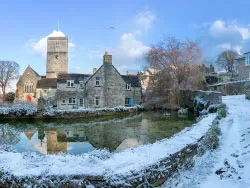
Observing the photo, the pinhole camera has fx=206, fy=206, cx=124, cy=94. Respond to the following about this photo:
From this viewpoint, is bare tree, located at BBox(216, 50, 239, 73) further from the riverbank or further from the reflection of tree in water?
the riverbank

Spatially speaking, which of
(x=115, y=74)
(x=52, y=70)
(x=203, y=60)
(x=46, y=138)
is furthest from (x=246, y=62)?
(x=52, y=70)

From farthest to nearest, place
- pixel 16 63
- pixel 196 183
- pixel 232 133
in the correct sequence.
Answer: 1. pixel 16 63
2. pixel 232 133
3. pixel 196 183

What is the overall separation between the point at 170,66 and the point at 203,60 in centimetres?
469

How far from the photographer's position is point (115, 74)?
106 ft

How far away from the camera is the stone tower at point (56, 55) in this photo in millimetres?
51781

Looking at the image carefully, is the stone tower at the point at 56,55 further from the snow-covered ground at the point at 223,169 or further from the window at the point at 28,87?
the snow-covered ground at the point at 223,169

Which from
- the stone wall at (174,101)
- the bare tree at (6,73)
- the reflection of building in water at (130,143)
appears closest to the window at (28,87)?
the bare tree at (6,73)

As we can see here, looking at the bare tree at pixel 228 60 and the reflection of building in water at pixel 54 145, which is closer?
the reflection of building in water at pixel 54 145

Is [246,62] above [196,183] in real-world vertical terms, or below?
above

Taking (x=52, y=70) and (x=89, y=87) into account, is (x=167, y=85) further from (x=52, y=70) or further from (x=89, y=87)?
(x=52, y=70)

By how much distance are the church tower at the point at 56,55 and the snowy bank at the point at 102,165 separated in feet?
159

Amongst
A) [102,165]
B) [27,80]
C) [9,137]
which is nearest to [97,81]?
[27,80]

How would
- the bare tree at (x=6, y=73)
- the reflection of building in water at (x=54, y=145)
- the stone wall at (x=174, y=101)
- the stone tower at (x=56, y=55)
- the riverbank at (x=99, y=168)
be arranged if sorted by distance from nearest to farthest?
the riverbank at (x=99, y=168) → the reflection of building in water at (x=54, y=145) → the stone wall at (x=174, y=101) → the bare tree at (x=6, y=73) → the stone tower at (x=56, y=55)

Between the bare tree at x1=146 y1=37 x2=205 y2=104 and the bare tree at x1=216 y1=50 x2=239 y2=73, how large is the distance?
88.3ft
